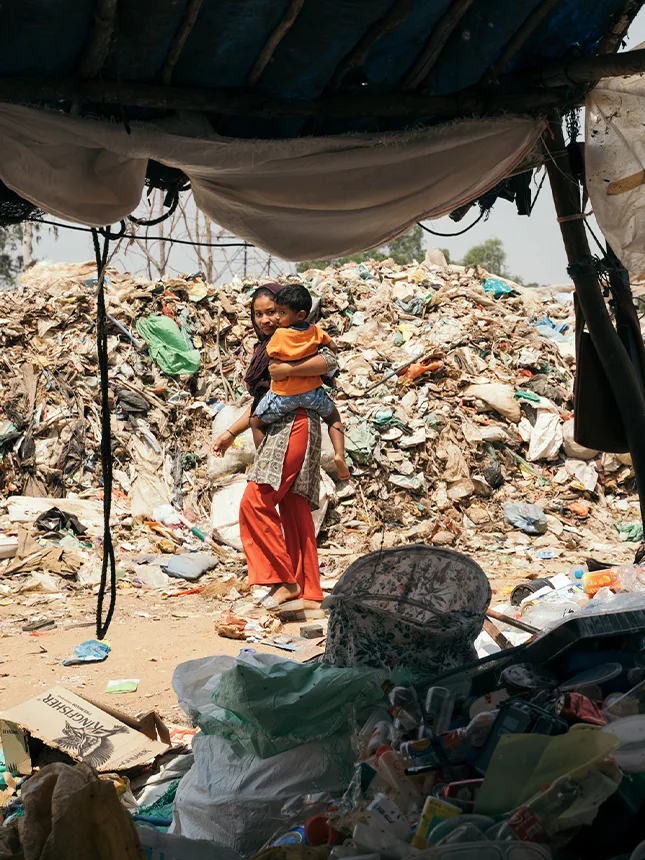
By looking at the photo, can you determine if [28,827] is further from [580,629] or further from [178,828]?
[580,629]

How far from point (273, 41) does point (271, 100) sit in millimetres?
352

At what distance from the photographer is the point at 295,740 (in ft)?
9.05

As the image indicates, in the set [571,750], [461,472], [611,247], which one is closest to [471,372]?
[461,472]

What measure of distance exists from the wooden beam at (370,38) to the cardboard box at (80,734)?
259 cm

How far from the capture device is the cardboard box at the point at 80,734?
348 cm

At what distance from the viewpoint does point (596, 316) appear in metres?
3.81

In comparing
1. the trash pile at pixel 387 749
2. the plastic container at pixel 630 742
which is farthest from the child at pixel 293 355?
the plastic container at pixel 630 742

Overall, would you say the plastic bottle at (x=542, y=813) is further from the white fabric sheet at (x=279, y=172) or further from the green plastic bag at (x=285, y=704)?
the white fabric sheet at (x=279, y=172)

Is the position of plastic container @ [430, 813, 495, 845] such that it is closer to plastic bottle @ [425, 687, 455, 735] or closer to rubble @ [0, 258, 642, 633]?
plastic bottle @ [425, 687, 455, 735]

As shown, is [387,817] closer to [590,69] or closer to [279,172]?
[279,172]

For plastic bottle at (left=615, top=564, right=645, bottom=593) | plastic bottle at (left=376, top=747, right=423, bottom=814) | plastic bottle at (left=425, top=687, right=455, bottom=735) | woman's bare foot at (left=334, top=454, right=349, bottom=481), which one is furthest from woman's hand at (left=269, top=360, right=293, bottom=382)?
plastic bottle at (left=376, top=747, right=423, bottom=814)

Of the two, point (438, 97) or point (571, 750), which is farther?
point (438, 97)

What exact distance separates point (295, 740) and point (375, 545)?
5923mm

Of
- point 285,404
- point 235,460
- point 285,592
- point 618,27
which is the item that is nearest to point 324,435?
point 235,460
